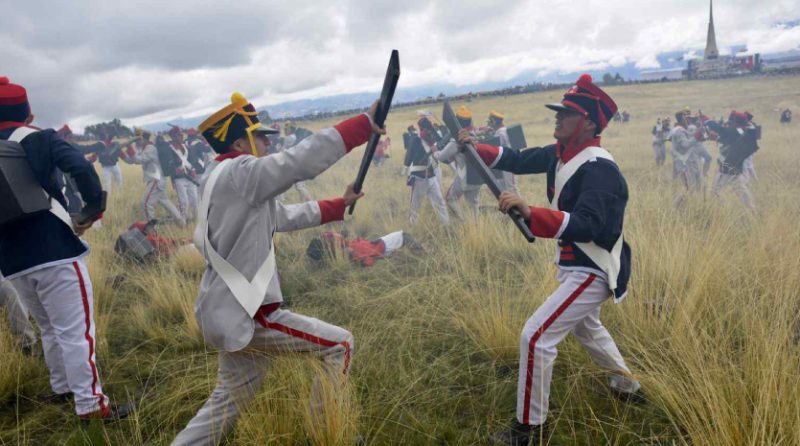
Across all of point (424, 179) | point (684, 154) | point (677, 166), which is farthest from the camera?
point (677, 166)

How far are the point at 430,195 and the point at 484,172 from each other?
5955 millimetres

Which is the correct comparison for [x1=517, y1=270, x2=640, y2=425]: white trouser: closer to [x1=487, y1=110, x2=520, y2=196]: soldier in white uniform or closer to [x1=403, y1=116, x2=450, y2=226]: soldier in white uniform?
[x1=403, y1=116, x2=450, y2=226]: soldier in white uniform

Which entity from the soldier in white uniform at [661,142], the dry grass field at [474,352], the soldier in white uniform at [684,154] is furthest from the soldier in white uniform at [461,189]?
the soldier in white uniform at [661,142]

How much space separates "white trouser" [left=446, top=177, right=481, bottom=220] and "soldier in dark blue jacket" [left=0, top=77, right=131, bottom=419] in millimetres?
6263

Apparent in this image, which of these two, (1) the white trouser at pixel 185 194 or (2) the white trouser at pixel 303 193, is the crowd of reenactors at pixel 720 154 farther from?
(1) the white trouser at pixel 185 194

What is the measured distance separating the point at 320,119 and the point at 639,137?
25.0 m

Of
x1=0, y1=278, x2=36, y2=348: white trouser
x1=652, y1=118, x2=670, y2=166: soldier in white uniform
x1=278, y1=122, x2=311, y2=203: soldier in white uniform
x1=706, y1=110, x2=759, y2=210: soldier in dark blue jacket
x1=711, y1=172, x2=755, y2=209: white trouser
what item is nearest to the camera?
x1=0, y1=278, x2=36, y2=348: white trouser

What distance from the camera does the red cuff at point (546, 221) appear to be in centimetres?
254

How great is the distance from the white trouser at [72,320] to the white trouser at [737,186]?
8927 millimetres

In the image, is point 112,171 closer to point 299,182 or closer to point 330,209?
point 299,182

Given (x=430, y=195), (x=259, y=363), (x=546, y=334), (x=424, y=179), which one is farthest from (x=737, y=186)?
(x=259, y=363)

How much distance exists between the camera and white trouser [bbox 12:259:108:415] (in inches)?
123

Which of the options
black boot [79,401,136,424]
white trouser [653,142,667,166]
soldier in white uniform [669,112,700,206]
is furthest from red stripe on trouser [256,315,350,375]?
white trouser [653,142,667,166]

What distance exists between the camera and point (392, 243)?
7.09m
